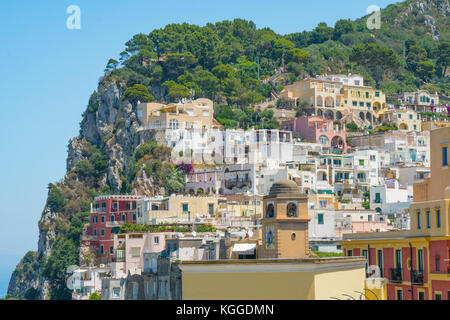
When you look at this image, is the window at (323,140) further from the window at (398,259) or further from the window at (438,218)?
the window at (438,218)

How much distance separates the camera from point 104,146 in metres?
96.0

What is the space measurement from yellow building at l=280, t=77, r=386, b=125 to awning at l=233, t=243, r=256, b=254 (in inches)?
2193

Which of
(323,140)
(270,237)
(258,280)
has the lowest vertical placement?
(258,280)

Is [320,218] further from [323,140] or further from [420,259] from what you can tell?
[323,140]

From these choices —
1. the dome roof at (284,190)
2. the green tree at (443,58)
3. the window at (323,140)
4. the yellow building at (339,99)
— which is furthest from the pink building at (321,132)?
the dome roof at (284,190)

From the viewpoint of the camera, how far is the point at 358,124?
9638 centimetres

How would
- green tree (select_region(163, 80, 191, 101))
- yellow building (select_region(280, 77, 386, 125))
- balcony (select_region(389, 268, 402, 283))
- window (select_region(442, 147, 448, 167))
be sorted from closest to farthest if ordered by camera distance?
1. balcony (select_region(389, 268, 402, 283))
2. window (select_region(442, 147, 448, 167))
3. green tree (select_region(163, 80, 191, 101))
4. yellow building (select_region(280, 77, 386, 125))

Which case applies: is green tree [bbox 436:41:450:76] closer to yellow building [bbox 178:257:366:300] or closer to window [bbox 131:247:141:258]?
window [bbox 131:247:141:258]

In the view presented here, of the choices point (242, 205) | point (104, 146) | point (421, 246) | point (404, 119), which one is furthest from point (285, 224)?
point (404, 119)

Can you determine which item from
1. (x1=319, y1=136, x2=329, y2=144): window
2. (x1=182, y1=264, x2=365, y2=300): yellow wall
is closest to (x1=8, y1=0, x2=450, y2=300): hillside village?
(x1=182, y1=264, x2=365, y2=300): yellow wall

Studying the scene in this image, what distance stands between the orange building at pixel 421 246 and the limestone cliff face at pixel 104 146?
45.7 metres

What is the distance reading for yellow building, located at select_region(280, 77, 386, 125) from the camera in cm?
9706

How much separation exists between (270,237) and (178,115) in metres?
47.0

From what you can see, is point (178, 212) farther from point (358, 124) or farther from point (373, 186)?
point (358, 124)
